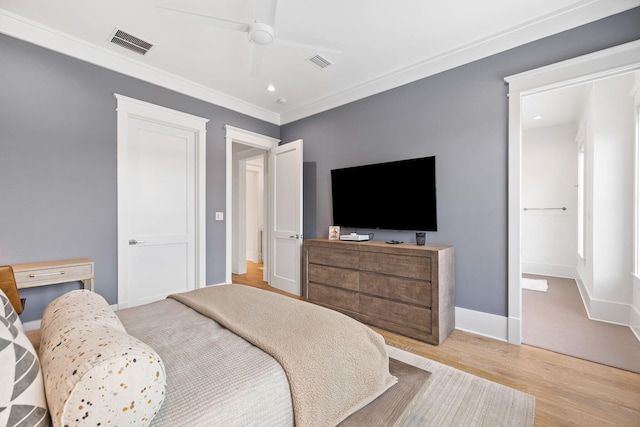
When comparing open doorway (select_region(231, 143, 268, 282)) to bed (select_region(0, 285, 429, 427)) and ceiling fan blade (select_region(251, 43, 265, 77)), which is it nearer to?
ceiling fan blade (select_region(251, 43, 265, 77))

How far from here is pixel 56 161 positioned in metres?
2.58

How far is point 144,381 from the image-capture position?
73 centimetres

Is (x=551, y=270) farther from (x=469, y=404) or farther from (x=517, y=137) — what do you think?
(x=469, y=404)

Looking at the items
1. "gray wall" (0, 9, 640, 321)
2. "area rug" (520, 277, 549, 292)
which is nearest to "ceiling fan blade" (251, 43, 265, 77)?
"gray wall" (0, 9, 640, 321)

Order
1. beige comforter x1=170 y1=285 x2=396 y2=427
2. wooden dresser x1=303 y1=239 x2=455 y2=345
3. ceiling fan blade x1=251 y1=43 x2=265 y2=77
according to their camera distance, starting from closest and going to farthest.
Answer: beige comforter x1=170 y1=285 x2=396 y2=427 → ceiling fan blade x1=251 y1=43 x2=265 y2=77 → wooden dresser x1=303 y1=239 x2=455 y2=345

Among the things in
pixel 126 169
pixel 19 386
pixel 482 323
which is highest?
pixel 126 169

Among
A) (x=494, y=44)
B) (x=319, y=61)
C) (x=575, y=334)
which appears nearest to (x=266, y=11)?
(x=319, y=61)

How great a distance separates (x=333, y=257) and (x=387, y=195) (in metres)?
0.94

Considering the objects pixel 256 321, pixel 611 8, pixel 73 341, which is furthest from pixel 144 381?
pixel 611 8

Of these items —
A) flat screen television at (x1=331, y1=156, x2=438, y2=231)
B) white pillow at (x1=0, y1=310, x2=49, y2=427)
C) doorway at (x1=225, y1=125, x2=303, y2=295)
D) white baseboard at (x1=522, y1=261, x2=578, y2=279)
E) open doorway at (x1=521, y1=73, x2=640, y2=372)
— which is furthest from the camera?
white baseboard at (x1=522, y1=261, x2=578, y2=279)

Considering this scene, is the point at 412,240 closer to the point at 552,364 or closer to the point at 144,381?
the point at 552,364

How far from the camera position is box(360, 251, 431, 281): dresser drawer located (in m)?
2.57

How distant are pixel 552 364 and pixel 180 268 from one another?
149 inches

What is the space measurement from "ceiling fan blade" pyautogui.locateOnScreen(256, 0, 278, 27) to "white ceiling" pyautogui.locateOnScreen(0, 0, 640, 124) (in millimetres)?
33
